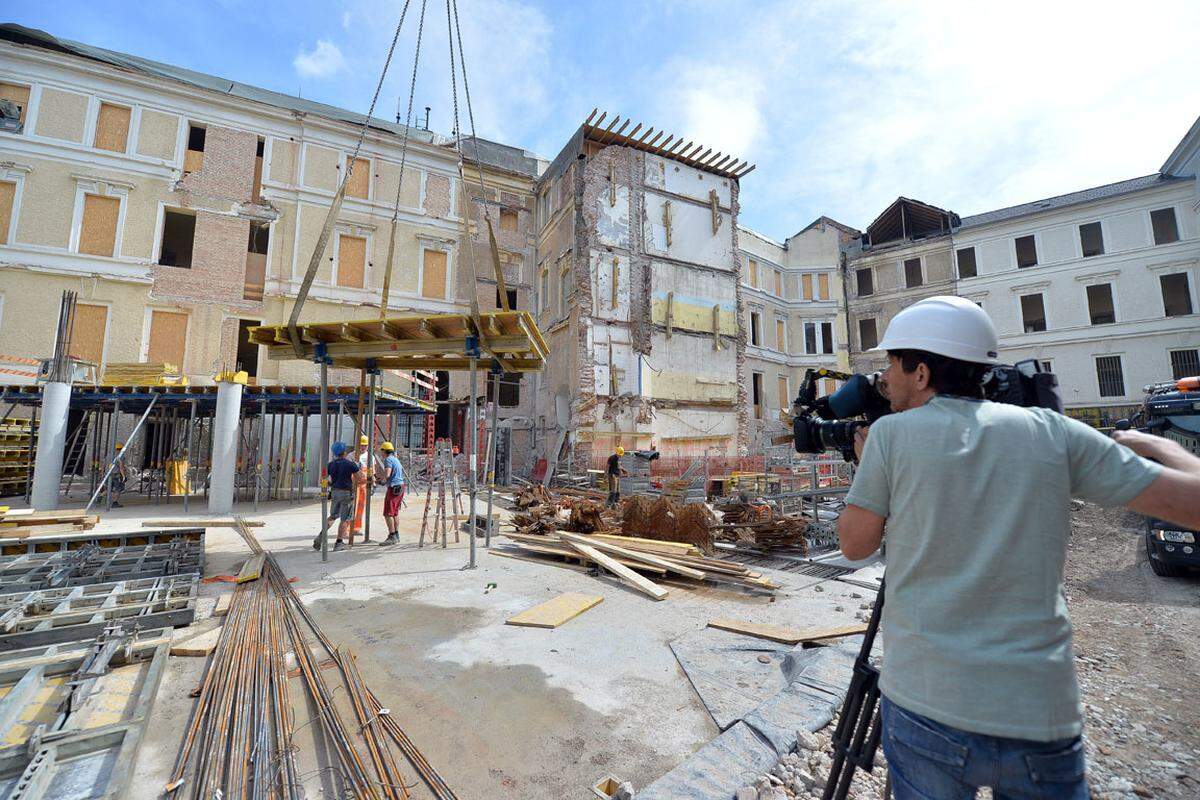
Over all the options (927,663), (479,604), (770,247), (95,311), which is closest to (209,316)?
(95,311)

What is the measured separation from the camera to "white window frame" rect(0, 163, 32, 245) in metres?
18.1

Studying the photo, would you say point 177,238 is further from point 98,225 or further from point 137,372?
point 137,372

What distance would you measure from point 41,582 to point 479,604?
4478 millimetres

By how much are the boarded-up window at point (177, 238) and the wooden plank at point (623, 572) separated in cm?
2373

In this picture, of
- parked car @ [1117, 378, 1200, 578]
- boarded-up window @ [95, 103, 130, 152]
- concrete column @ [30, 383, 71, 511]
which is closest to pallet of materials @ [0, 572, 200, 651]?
parked car @ [1117, 378, 1200, 578]

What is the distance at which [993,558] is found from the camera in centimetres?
121

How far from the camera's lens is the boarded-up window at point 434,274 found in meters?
23.7

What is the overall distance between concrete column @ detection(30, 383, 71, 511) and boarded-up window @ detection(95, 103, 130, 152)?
43.9 ft

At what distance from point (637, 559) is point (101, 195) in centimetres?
2529

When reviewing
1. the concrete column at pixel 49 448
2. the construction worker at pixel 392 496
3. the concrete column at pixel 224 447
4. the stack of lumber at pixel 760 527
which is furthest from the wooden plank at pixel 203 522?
the stack of lumber at pixel 760 527

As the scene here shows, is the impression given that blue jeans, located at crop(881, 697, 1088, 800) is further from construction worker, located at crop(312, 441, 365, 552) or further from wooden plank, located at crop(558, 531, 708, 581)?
construction worker, located at crop(312, 441, 365, 552)

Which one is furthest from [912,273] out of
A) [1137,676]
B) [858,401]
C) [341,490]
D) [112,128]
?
[112,128]

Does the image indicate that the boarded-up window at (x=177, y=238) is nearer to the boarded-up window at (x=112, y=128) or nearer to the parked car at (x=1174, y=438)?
the boarded-up window at (x=112, y=128)

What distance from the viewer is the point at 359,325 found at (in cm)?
733
